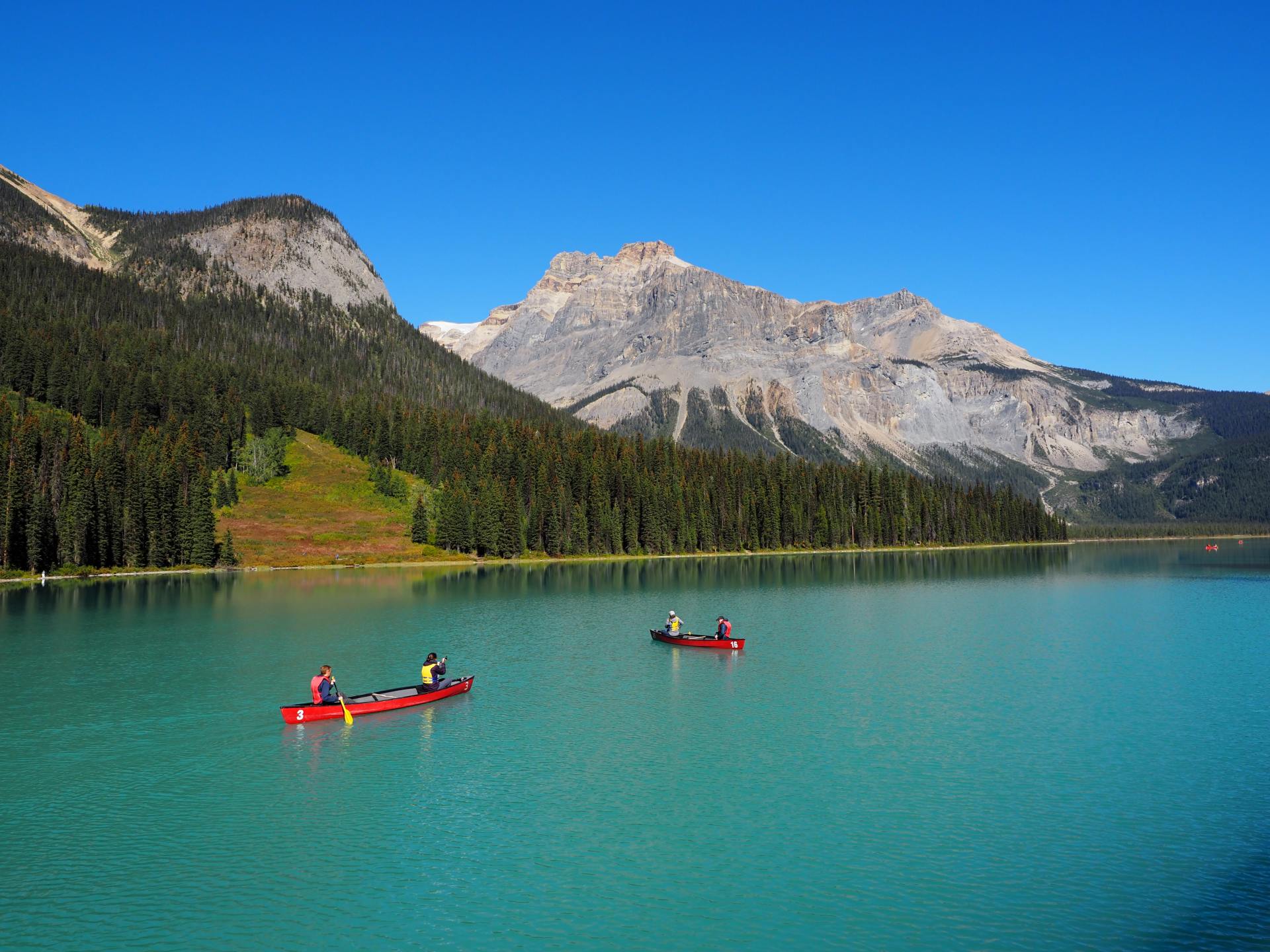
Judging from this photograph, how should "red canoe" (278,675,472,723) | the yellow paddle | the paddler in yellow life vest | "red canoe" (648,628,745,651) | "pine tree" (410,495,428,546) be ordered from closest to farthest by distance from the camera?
1. "red canoe" (278,675,472,723)
2. the yellow paddle
3. the paddler in yellow life vest
4. "red canoe" (648,628,745,651)
5. "pine tree" (410,495,428,546)

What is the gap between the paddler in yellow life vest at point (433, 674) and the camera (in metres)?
54.0

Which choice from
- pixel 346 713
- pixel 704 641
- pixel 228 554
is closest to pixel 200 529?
pixel 228 554

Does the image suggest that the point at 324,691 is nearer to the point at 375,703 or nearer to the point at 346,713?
the point at 346,713

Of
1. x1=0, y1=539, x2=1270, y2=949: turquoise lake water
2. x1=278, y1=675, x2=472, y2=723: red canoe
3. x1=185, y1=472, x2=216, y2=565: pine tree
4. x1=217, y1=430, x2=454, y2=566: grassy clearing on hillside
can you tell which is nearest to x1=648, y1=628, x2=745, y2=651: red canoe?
x1=0, y1=539, x2=1270, y2=949: turquoise lake water

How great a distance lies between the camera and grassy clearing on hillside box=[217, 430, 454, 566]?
17000 centimetres

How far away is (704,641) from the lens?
240 ft

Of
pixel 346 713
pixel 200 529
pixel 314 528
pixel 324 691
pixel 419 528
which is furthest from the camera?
pixel 419 528

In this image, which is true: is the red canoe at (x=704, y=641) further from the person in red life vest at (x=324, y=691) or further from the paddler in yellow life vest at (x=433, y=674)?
the person in red life vest at (x=324, y=691)

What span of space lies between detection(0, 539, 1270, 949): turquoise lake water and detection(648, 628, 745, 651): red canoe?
3.12 feet

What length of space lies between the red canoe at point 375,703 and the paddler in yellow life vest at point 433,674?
1.04 ft

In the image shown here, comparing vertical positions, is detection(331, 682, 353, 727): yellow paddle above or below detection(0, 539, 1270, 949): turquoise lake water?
above

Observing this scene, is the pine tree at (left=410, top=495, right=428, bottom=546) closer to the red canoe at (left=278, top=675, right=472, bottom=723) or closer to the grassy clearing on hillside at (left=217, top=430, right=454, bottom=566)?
the grassy clearing on hillside at (left=217, top=430, right=454, bottom=566)

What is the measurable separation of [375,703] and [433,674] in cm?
386

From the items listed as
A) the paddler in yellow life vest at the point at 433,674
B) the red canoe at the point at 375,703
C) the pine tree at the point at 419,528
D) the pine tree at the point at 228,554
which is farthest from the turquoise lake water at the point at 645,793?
the pine tree at the point at 419,528
